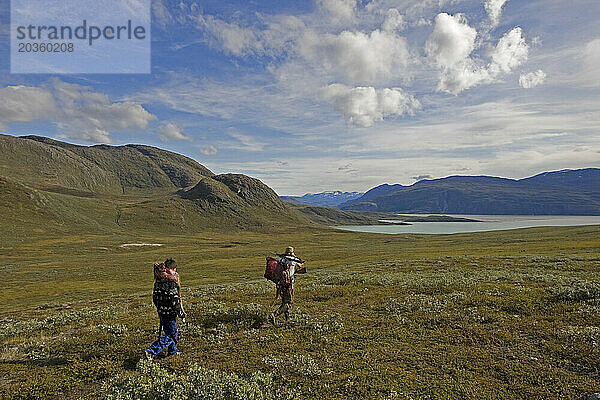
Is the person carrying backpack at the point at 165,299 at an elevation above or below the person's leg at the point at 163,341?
above

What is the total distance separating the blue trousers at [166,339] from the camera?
40.8ft

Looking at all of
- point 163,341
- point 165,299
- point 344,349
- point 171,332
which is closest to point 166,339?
point 163,341

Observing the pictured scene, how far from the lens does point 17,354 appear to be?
45.1 feet

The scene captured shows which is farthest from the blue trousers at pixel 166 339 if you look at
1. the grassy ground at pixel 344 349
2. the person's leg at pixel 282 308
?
the person's leg at pixel 282 308

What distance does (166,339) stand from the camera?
12.9 meters

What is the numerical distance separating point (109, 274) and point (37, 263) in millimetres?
30756

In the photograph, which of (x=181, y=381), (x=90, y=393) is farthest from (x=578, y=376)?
(x=90, y=393)

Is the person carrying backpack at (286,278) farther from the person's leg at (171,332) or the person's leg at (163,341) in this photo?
the person's leg at (163,341)

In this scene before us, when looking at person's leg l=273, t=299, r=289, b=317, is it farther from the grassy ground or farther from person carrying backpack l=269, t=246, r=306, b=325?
the grassy ground

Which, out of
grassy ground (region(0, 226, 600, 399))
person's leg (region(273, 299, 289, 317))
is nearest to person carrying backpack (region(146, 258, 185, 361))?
grassy ground (region(0, 226, 600, 399))

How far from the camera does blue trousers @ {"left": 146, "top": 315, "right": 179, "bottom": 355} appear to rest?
12.4 m

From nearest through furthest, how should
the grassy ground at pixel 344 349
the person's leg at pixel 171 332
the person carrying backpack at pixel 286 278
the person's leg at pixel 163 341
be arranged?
the grassy ground at pixel 344 349 < the person's leg at pixel 163 341 < the person's leg at pixel 171 332 < the person carrying backpack at pixel 286 278

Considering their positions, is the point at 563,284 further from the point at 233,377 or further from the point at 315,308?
the point at 233,377

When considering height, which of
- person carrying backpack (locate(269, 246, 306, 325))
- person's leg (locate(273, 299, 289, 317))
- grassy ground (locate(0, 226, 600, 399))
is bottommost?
grassy ground (locate(0, 226, 600, 399))
